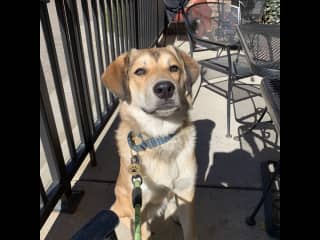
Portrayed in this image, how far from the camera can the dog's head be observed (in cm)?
197

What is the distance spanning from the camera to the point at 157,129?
218 cm

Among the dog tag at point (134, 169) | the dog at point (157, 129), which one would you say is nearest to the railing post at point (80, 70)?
the dog at point (157, 129)

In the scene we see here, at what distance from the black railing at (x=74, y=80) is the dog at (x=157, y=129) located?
1.66 ft

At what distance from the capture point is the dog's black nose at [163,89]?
76.4 inches

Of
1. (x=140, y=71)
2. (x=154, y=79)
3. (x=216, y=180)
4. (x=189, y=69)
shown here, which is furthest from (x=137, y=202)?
(x=216, y=180)

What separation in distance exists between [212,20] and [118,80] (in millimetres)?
2828

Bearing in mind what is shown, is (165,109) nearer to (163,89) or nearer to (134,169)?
(163,89)

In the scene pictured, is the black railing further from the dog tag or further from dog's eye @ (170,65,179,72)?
dog's eye @ (170,65,179,72)

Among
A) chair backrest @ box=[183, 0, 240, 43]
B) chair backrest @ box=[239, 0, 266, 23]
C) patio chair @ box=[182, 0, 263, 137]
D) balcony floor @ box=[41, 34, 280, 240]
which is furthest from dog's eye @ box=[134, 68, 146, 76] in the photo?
chair backrest @ box=[239, 0, 266, 23]
